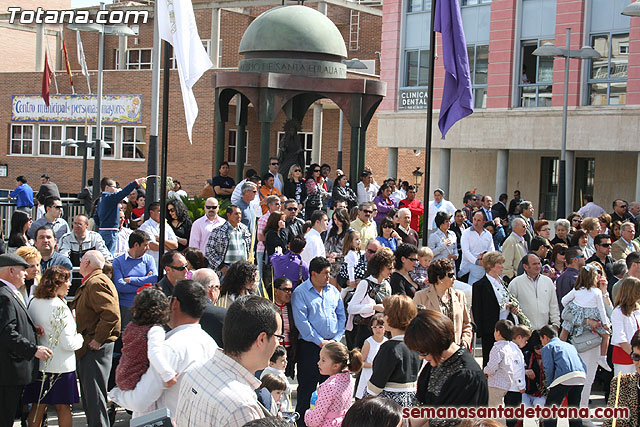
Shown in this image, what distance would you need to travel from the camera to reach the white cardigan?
7902 millimetres

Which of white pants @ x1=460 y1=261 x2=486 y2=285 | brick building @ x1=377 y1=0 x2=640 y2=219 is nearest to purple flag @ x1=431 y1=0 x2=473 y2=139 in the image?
white pants @ x1=460 y1=261 x2=486 y2=285

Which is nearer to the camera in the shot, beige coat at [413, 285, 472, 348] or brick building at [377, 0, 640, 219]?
beige coat at [413, 285, 472, 348]

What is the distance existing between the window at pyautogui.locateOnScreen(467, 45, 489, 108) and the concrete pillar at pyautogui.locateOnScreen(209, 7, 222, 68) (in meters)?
12.9

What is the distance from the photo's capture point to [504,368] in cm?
870

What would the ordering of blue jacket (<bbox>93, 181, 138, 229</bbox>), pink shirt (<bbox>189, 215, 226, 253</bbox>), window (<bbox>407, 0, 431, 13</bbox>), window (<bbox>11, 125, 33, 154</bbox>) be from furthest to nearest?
1. window (<bbox>11, 125, 33, 154</bbox>)
2. window (<bbox>407, 0, 431, 13</bbox>)
3. blue jacket (<bbox>93, 181, 138, 229</bbox>)
4. pink shirt (<bbox>189, 215, 226, 253</bbox>)

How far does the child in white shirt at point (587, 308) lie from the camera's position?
10.4 meters

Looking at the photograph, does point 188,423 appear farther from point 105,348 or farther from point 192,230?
point 192,230

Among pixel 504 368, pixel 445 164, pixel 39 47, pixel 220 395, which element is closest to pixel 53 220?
pixel 504 368

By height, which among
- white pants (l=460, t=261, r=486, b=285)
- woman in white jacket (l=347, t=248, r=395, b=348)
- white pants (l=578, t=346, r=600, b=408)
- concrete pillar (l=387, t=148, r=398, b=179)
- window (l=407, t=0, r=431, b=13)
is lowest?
white pants (l=578, t=346, r=600, b=408)

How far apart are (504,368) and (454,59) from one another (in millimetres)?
4838

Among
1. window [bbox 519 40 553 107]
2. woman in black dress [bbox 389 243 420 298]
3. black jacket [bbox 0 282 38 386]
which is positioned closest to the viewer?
black jacket [bbox 0 282 38 386]

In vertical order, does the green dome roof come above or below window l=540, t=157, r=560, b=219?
above

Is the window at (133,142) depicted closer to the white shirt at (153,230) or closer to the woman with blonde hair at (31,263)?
the white shirt at (153,230)

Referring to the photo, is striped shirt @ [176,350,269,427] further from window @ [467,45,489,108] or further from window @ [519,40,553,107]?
window @ [467,45,489,108]
